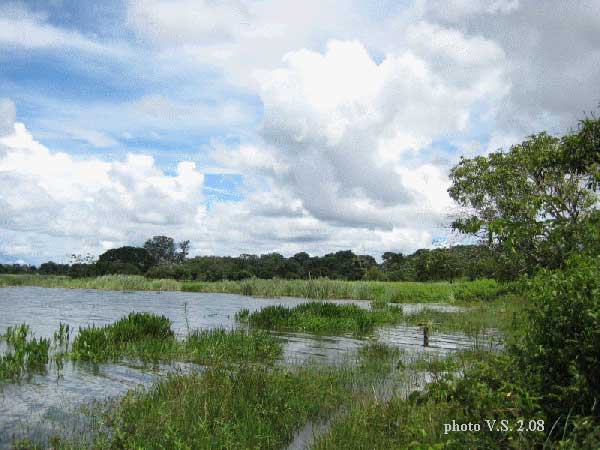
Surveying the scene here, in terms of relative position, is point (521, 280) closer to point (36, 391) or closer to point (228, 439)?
point (228, 439)

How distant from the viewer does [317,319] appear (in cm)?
2511

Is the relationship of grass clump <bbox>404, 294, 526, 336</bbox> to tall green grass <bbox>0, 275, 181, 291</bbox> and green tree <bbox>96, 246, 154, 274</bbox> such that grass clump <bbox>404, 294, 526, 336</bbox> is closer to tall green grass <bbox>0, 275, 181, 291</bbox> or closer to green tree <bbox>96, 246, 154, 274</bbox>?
tall green grass <bbox>0, 275, 181, 291</bbox>

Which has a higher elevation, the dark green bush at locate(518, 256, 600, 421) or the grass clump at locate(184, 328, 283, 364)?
the dark green bush at locate(518, 256, 600, 421)

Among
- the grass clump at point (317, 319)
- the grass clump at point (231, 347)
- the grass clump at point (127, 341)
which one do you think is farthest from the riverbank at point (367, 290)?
the grass clump at point (127, 341)

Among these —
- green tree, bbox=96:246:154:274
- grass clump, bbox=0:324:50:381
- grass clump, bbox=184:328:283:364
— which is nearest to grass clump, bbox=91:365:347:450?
grass clump, bbox=184:328:283:364

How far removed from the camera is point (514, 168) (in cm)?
2861

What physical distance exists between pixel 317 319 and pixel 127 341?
34.5 feet

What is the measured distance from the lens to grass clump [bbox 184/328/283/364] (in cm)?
1440

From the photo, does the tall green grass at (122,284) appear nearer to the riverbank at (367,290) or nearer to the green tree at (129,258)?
the riverbank at (367,290)

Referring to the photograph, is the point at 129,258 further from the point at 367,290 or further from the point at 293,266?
the point at 367,290

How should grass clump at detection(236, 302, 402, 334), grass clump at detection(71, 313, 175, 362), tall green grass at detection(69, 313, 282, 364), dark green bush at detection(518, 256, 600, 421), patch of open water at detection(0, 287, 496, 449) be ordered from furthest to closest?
grass clump at detection(236, 302, 402, 334)
grass clump at detection(71, 313, 175, 362)
tall green grass at detection(69, 313, 282, 364)
patch of open water at detection(0, 287, 496, 449)
dark green bush at detection(518, 256, 600, 421)

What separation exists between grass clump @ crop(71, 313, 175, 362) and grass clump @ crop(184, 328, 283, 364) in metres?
0.97

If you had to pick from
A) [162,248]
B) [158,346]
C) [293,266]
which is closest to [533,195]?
[158,346]

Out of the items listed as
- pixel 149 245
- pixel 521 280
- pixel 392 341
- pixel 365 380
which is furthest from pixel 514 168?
pixel 149 245
